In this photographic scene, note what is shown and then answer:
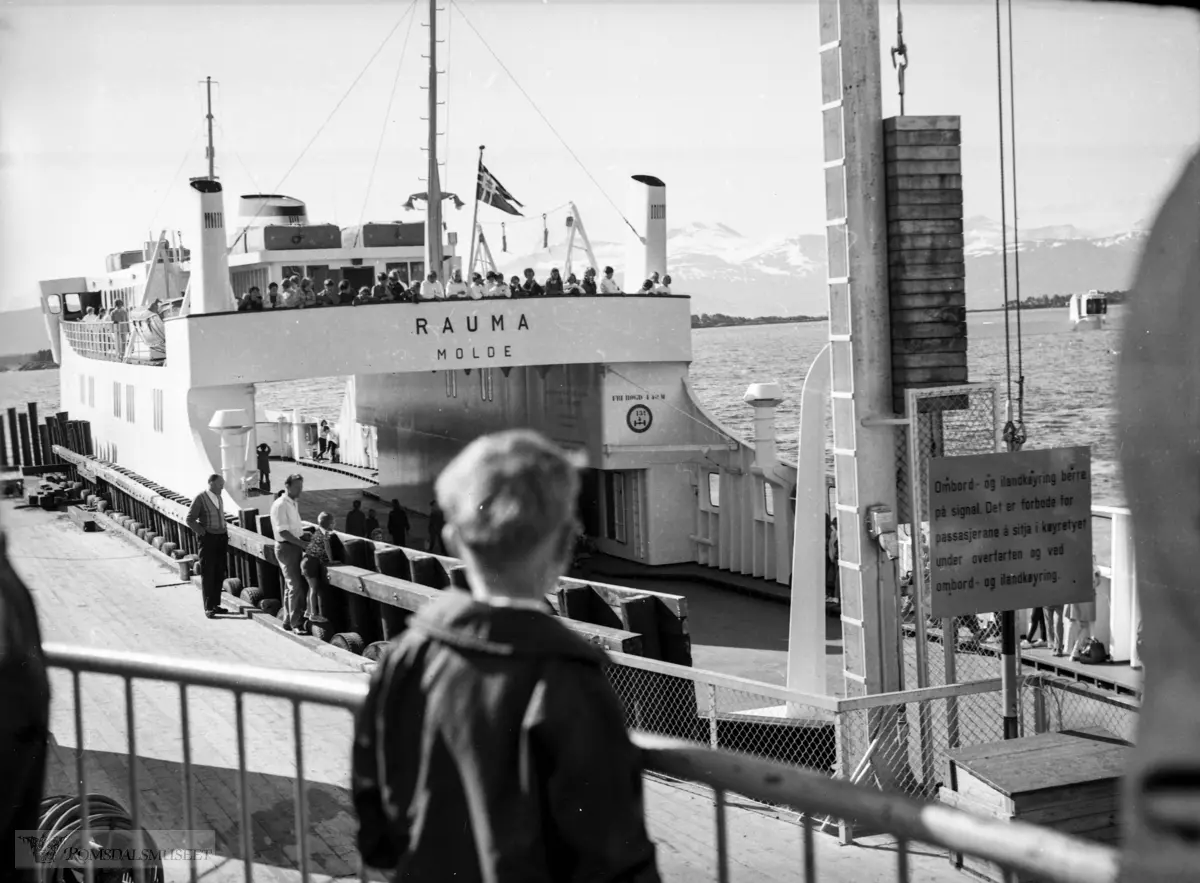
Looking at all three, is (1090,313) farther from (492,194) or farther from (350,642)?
(492,194)

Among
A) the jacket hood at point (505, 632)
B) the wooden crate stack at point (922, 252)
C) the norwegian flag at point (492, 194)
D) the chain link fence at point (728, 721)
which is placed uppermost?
the norwegian flag at point (492, 194)

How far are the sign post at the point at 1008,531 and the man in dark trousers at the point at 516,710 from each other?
5.38 meters

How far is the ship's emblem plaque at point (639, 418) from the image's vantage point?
1758cm

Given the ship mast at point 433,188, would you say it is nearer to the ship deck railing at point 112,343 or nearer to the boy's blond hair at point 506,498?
the ship deck railing at point 112,343

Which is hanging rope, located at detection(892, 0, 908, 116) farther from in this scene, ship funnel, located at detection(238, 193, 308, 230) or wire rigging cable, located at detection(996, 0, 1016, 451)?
ship funnel, located at detection(238, 193, 308, 230)

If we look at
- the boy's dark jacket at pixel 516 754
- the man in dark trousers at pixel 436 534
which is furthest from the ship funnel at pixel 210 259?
the boy's dark jacket at pixel 516 754

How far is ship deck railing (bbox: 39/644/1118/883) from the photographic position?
1.66m

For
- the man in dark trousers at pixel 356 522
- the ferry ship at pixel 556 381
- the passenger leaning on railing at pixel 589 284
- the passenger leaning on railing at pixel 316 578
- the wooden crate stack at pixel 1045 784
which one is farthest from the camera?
the passenger leaning on railing at pixel 589 284

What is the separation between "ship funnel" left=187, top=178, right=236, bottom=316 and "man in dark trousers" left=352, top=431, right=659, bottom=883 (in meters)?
15.7

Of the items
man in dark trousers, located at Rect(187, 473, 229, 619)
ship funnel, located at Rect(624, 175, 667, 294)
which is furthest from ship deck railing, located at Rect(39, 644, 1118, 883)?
ship funnel, located at Rect(624, 175, 667, 294)

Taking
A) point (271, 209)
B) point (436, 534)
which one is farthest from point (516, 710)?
point (271, 209)

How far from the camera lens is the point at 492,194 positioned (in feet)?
65.1

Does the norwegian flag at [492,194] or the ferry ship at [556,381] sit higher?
the norwegian flag at [492,194]

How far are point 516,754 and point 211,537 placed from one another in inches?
418
